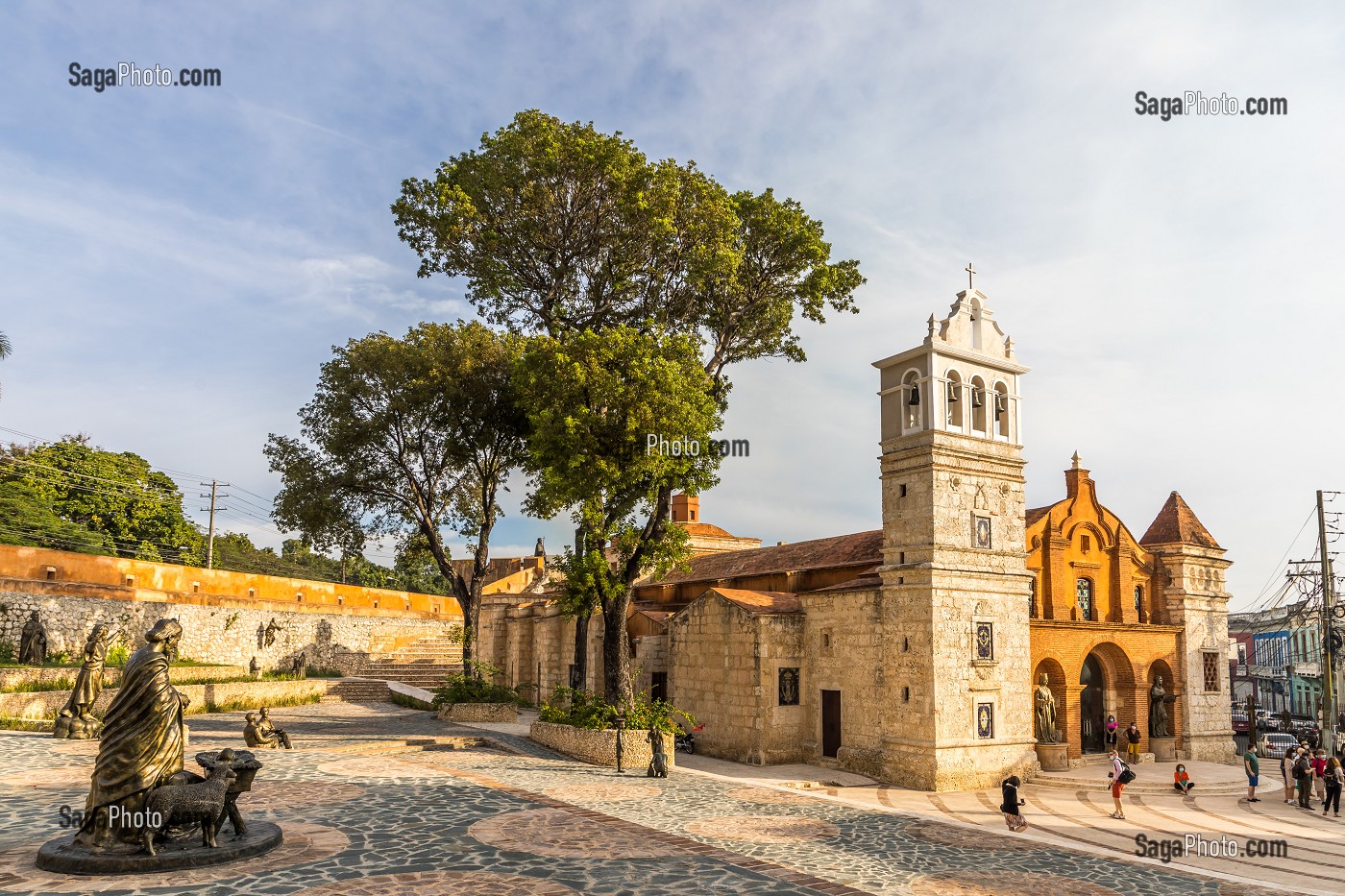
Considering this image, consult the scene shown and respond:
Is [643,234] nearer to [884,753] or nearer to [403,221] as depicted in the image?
[403,221]

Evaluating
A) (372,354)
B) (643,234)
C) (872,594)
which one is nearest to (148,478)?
(372,354)

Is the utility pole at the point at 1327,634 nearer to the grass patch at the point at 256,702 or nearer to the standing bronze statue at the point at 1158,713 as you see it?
the standing bronze statue at the point at 1158,713

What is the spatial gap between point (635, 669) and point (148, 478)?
35640 millimetres

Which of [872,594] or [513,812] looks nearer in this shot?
[513,812]

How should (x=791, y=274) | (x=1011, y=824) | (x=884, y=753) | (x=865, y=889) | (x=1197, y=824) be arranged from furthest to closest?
1. (x=791, y=274)
2. (x=884, y=753)
3. (x=1197, y=824)
4. (x=1011, y=824)
5. (x=865, y=889)

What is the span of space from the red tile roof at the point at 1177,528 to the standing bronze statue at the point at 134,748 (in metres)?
33.1

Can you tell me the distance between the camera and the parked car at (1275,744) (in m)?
35.9

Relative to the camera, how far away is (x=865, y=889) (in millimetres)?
12711

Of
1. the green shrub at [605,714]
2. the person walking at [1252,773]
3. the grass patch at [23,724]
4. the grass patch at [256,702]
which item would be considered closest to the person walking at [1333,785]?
the person walking at [1252,773]

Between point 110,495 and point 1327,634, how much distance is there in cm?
5686

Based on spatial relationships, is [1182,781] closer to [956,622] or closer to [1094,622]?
[1094,622]

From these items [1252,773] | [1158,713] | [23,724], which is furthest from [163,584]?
[1252,773]

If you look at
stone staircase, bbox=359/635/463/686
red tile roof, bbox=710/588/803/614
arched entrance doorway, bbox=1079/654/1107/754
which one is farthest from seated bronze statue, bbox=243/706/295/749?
arched entrance doorway, bbox=1079/654/1107/754

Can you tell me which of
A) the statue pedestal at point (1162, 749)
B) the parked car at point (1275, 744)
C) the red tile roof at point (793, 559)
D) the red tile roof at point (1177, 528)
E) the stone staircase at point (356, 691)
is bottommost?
the parked car at point (1275, 744)
